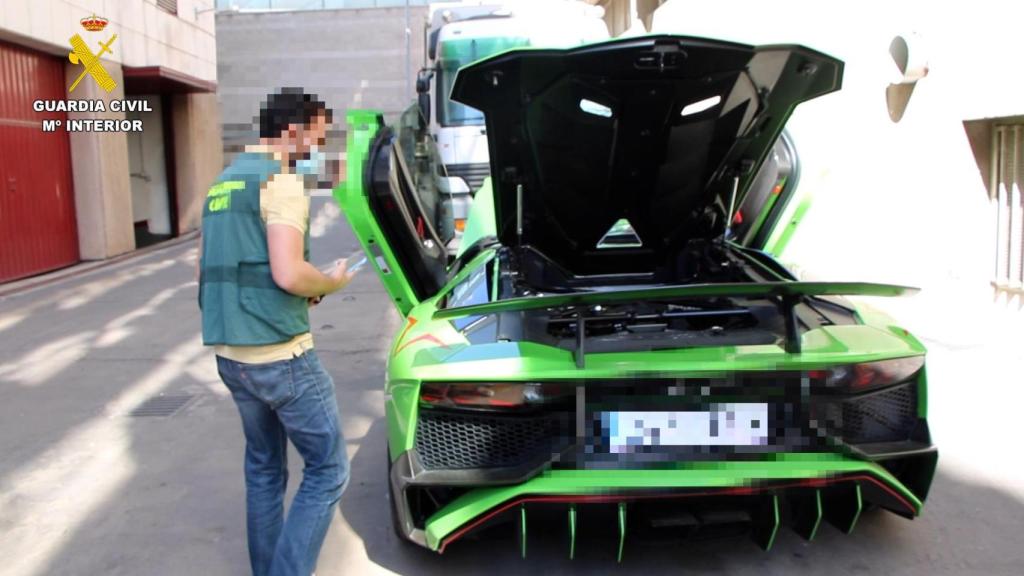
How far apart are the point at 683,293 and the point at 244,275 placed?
1.44m

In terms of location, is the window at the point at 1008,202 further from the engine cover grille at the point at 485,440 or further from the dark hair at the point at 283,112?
the dark hair at the point at 283,112

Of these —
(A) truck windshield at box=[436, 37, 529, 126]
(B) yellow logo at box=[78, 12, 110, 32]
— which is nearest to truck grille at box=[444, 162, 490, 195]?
(A) truck windshield at box=[436, 37, 529, 126]

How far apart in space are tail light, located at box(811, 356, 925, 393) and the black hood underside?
130 centimetres

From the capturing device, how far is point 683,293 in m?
2.78

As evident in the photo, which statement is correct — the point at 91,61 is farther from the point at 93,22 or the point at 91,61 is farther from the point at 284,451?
the point at 284,451

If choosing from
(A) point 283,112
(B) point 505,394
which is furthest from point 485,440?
(A) point 283,112

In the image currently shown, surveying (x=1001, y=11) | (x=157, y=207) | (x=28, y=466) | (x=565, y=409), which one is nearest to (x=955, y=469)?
(x=565, y=409)

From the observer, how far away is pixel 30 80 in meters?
12.0

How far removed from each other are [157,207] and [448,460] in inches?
670

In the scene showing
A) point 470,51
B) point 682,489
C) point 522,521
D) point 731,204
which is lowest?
point 522,521

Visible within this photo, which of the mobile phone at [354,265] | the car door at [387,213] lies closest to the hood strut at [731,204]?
the car door at [387,213]

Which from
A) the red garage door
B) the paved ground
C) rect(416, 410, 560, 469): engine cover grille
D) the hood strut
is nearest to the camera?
rect(416, 410, 560, 469): engine cover grille

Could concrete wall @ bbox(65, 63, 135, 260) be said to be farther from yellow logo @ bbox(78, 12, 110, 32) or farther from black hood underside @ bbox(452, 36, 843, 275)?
black hood underside @ bbox(452, 36, 843, 275)

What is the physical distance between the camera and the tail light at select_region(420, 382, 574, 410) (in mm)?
2766
